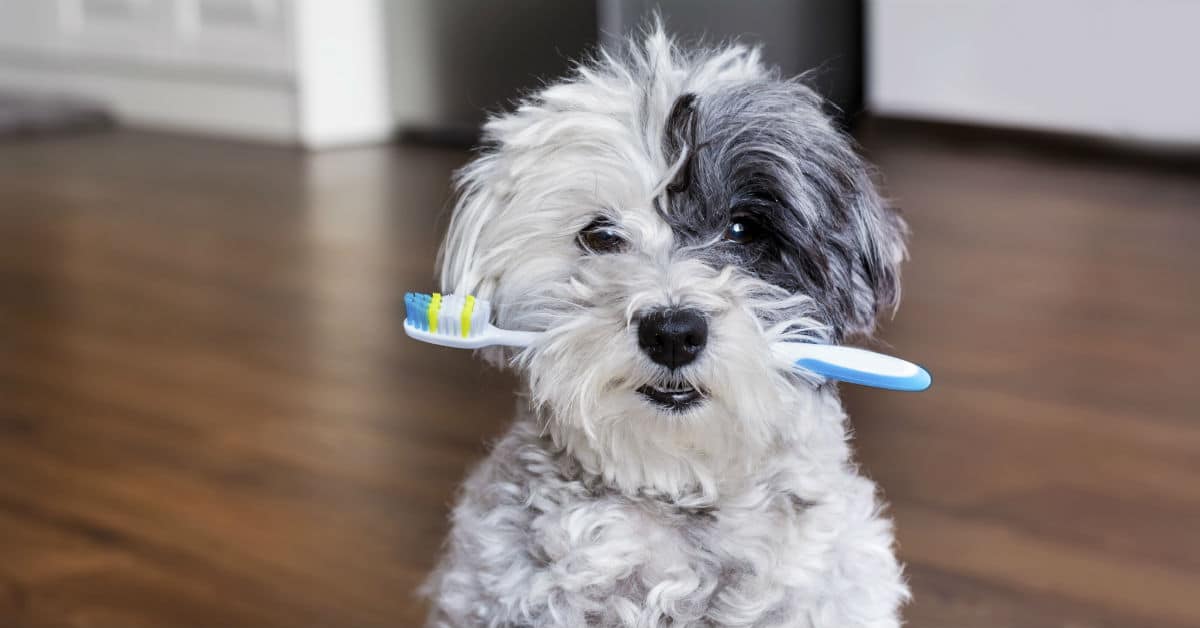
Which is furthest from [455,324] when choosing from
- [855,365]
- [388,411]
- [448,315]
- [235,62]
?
[235,62]

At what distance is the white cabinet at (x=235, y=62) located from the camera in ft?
15.9

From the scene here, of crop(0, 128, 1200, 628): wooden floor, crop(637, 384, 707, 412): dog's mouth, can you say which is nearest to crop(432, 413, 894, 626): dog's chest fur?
crop(637, 384, 707, 412): dog's mouth

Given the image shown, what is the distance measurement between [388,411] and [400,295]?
711 mm

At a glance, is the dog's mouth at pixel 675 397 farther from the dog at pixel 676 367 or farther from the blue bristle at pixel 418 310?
the blue bristle at pixel 418 310

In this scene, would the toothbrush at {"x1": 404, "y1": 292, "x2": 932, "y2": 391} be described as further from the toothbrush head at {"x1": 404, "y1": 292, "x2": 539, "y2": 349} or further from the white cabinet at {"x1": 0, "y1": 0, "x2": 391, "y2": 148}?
the white cabinet at {"x1": 0, "y1": 0, "x2": 391, "y2": 148}

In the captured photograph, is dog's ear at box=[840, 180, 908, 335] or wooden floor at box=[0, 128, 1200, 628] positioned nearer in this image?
dog's ear at box=[840, 180, 908, 335]

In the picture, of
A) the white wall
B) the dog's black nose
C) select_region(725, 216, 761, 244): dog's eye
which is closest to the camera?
the dog's black nose

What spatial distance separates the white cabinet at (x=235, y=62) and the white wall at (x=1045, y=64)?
1.73m

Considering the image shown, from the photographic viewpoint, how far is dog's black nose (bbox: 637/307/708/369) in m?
0.97

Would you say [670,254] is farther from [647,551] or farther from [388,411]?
[388,411]

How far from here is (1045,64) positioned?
4348 mm

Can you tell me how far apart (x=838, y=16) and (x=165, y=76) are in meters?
2.43

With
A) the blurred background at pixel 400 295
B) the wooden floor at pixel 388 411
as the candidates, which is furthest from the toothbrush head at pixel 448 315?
the wooden floor at pixel 388 411

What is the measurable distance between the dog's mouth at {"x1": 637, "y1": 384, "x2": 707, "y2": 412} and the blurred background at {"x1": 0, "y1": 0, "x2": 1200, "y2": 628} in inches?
16.2
